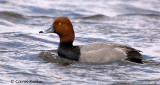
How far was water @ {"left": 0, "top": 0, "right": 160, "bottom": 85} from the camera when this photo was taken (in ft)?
25.6

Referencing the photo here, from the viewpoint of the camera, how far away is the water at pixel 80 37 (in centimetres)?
779

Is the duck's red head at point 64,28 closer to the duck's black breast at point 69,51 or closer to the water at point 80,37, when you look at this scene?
the duck's black breast at point 69,51

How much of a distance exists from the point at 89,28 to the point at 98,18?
5.14 ft

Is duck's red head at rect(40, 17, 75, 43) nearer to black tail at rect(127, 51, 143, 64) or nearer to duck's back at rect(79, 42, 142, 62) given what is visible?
duck's back at rect(79, 42, 142, 62)

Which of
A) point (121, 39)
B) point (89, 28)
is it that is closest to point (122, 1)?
point (89, 28)

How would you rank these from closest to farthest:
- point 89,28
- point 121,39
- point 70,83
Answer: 1. point 70,83
2. point 121,39
3. point 89,28

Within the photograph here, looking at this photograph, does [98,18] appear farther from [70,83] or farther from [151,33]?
[70,83]

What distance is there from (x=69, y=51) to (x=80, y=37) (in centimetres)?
247

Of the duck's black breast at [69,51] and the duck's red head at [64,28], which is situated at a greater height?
the duck's red head at [64,28]

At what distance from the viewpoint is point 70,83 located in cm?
738

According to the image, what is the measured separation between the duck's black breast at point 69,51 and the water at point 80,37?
0.15 metres

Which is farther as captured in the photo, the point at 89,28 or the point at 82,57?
the point at 89,28

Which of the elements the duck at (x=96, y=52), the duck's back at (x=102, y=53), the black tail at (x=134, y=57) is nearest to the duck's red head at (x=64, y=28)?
the duck at (x=96, y=52)

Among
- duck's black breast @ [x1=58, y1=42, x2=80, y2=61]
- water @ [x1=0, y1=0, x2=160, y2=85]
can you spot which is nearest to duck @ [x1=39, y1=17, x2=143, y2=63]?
duck's black breast @ [x1=58, y1=42, x2=80, y2=61]
